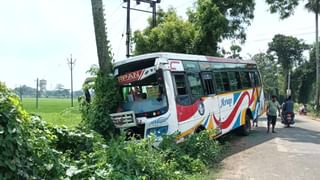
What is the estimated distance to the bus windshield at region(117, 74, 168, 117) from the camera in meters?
10.3

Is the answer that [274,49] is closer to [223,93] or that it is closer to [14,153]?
[223,93]

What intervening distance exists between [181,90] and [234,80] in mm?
4797

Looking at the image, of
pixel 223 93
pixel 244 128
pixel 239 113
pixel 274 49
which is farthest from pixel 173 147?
pixel 274 49

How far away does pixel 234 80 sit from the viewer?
15289 mm

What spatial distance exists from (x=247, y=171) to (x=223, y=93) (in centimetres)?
471

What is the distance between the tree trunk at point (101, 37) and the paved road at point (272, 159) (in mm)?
4027

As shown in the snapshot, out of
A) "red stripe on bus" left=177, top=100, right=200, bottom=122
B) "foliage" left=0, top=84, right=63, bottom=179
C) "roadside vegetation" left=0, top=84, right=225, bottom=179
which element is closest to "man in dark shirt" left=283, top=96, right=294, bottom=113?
"red stripe on bus" left=177, top=100, right=200, bottom=122

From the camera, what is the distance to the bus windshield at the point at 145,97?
1030cm

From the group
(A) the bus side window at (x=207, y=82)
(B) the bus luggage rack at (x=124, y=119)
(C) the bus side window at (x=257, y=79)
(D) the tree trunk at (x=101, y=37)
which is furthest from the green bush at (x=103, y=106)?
(C) the bus side window at (x=257, y=79)

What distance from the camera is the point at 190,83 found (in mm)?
11578

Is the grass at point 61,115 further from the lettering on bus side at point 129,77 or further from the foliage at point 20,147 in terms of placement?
the lettering on bus side at point 129,77

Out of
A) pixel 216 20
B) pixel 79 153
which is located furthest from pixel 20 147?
pixel 216 20

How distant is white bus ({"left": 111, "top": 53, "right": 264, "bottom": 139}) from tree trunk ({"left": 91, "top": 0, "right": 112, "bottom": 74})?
1.00 feet

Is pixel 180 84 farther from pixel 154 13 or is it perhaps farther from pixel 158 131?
pixel 154 13
